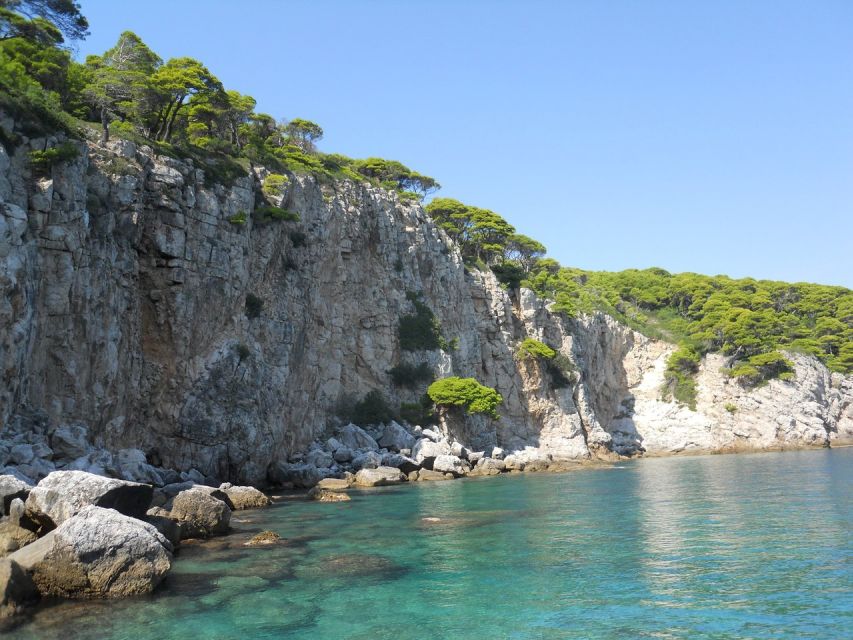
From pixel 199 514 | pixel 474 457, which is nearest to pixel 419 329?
pixel 474 457

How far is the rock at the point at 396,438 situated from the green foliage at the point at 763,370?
40.3 meters

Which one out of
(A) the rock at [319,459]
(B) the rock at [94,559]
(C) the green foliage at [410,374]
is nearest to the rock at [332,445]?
(A) the rock at [319,459]

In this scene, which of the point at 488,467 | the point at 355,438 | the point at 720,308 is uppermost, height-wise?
the point at 720,308

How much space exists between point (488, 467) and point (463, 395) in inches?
264

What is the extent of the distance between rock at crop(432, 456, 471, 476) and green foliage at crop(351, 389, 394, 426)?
6225 mm

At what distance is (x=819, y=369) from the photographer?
2896 inches

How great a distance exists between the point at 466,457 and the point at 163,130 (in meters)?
30.2

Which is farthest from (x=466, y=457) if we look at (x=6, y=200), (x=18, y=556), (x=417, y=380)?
(x=18, y=556)

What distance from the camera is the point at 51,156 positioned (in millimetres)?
27578

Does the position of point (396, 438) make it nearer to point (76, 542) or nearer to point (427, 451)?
point (427, 451)

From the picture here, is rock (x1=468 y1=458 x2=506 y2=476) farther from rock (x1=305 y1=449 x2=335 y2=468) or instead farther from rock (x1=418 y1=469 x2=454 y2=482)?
rock (x1=305 y1=449 x2=335 y2=468)

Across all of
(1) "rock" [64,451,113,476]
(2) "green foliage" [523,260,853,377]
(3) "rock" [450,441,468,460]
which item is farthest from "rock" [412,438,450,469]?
(2) "green foliage" [523,260,853,377]

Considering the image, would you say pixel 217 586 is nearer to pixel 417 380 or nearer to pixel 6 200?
pixel 6 200

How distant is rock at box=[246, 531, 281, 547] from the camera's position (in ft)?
65.5
